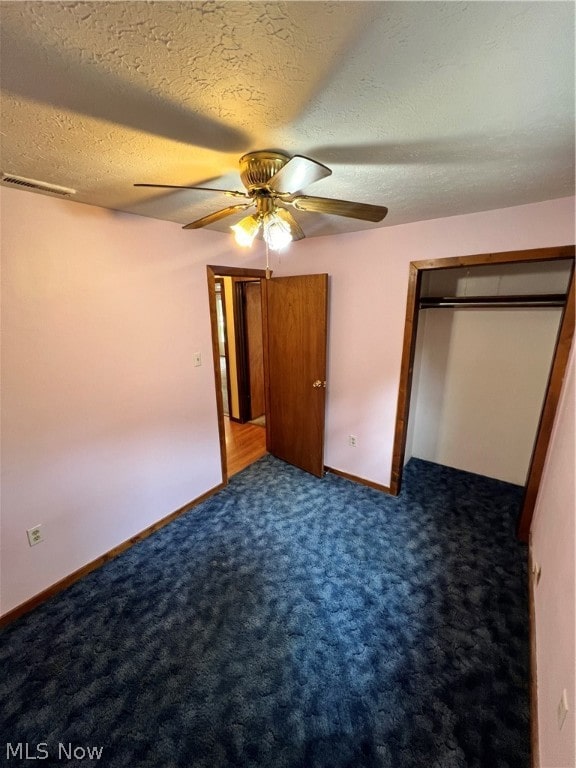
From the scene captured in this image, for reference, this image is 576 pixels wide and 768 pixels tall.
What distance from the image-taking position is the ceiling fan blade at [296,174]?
93 centimetres

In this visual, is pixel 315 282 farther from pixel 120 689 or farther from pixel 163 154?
pixel 120 689

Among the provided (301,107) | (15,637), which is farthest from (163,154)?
(15,637)

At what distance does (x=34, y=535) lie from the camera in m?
1.82

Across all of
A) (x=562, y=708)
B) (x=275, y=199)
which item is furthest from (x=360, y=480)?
(x=275, y=199)

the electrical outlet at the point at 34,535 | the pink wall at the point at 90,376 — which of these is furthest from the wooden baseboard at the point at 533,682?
the electrical outlet at the point at 34,535

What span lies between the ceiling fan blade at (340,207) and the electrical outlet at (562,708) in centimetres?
173

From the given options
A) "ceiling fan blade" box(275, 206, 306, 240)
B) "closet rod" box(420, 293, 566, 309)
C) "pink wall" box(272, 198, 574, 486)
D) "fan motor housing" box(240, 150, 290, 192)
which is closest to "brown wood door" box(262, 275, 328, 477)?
"pink wall" box(272, 198, 574, 486)

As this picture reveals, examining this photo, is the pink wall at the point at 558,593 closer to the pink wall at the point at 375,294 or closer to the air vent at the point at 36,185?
the pink wall at the point at 375,294

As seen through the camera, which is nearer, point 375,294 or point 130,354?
point 130,354

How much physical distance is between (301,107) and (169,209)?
4.13 ft

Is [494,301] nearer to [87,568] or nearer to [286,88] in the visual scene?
[286,88]

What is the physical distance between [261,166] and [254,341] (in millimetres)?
3191

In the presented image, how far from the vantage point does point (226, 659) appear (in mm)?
1552

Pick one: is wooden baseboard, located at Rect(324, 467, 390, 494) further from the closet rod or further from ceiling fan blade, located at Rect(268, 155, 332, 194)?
ceiling fan blade, located at Rect(268, 155, 332, 194)
